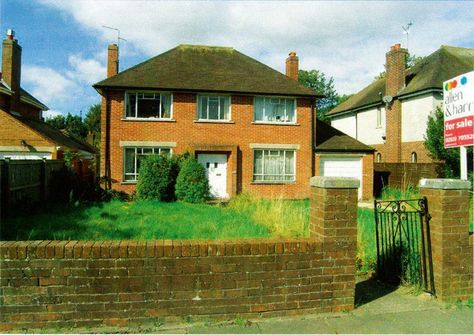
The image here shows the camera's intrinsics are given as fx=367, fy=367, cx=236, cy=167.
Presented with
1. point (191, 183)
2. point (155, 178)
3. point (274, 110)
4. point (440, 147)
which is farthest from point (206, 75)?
point (440, 147)

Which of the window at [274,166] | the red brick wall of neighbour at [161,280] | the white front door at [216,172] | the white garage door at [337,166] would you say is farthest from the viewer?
the white garage door at [337,166]

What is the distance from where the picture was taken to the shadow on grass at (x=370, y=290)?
4.66 m

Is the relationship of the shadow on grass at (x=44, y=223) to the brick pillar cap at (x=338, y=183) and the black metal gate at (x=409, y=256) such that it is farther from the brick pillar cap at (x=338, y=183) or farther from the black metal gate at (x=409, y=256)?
the black metal gate at (x=409, y=256)

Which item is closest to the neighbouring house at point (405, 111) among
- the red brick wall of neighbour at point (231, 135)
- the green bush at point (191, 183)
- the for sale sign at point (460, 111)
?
the red brick wall of neighbour at point (231, 135)

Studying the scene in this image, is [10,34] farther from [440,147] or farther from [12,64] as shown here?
[440,147]

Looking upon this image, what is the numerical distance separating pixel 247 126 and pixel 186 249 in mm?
14390

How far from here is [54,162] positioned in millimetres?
15281

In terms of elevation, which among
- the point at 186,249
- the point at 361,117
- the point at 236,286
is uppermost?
the point at 361,117

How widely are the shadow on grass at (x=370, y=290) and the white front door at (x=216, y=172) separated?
41.1 feet

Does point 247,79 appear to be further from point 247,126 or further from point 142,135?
point 142,135

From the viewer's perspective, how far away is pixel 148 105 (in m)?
17.4

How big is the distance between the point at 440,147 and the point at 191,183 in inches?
514

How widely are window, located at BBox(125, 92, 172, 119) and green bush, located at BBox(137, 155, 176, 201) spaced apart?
2.44 m

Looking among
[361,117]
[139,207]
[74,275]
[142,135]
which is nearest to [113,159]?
[142,135]
